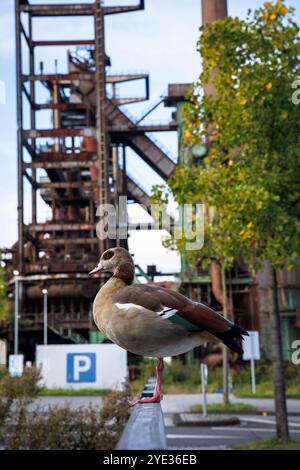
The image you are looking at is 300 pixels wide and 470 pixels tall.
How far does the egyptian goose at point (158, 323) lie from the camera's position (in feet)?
4.82

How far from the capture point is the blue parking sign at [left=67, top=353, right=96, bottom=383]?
3328 centimetres

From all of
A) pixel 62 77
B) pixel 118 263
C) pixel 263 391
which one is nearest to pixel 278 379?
pixel 118 263

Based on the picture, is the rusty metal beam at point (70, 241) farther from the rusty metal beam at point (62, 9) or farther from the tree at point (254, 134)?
the tree at point (254, 134)

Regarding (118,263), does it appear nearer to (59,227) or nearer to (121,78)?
(59,227)

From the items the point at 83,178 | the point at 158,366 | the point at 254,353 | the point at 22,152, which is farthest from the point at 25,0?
the point at 158,366

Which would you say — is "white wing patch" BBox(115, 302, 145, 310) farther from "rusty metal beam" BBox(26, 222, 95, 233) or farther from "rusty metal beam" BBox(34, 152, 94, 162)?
"rusty metal beam" BBox(34, 152, 94, 162)

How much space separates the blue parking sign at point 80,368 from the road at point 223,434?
11.3 m

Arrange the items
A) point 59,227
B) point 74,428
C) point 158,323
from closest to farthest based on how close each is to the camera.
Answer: point 158,323 < point 74,428 < point 59,227

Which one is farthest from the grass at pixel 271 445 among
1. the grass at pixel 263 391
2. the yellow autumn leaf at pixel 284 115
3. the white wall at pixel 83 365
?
the white wall at pixel 83 365

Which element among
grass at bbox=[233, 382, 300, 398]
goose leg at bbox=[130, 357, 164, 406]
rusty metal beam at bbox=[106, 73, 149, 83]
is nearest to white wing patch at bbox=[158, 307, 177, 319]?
goose leg at bbox=[130, 357, 164, 406]

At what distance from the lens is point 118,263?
1.66 metres

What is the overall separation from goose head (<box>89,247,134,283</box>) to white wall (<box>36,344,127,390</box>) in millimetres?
31850

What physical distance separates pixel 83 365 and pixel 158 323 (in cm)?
3461
